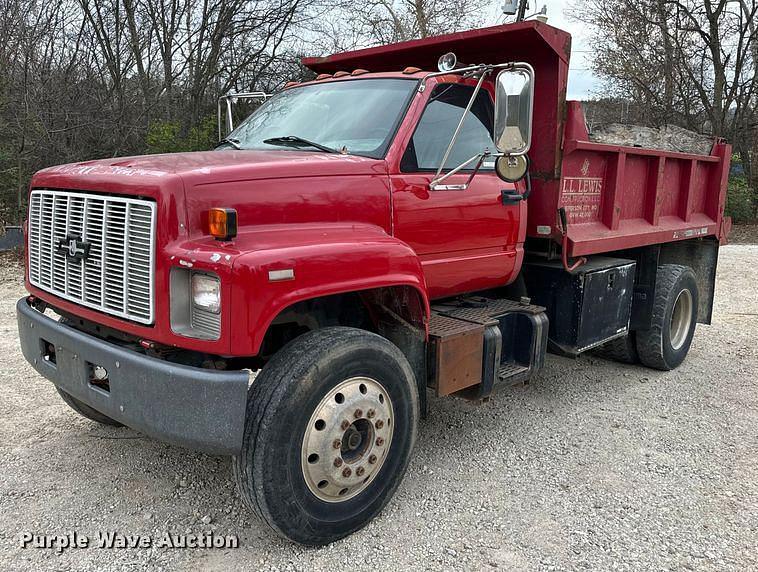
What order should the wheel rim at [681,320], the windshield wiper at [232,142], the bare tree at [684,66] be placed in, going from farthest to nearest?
the bare tree at [684,66] < the wheel rim at [681,320] < the windshield wiper at [232,142]

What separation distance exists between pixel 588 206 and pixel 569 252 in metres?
0.54

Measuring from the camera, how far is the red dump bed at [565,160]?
4617 millimetres

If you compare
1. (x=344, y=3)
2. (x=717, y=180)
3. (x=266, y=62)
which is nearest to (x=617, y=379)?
(x=717, y=180)

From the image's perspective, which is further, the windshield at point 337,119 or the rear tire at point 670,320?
the rear tire at point 670,320

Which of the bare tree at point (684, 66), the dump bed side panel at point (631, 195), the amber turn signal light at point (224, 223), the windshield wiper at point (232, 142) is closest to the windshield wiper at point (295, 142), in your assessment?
the windshield wiper at point (232, 142)

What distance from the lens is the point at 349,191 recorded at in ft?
11.7

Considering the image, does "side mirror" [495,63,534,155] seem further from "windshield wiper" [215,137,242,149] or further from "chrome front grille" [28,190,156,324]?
"chrome front grille" [28,190,156,324]

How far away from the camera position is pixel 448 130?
420 centimetres

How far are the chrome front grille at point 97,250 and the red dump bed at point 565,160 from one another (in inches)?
102

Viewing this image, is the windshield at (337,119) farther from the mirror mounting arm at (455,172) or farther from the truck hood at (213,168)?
the mirror mounting arm at (455,172)

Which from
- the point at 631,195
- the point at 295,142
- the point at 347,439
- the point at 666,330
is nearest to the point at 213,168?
the point at 295,142

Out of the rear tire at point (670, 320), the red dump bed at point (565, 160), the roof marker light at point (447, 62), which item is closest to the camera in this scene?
the roof marker light at point (447, 62)

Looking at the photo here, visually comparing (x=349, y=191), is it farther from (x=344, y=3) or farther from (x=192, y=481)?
(x=344, y=3)

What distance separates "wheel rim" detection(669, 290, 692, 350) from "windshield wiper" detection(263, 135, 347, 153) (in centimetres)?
417
